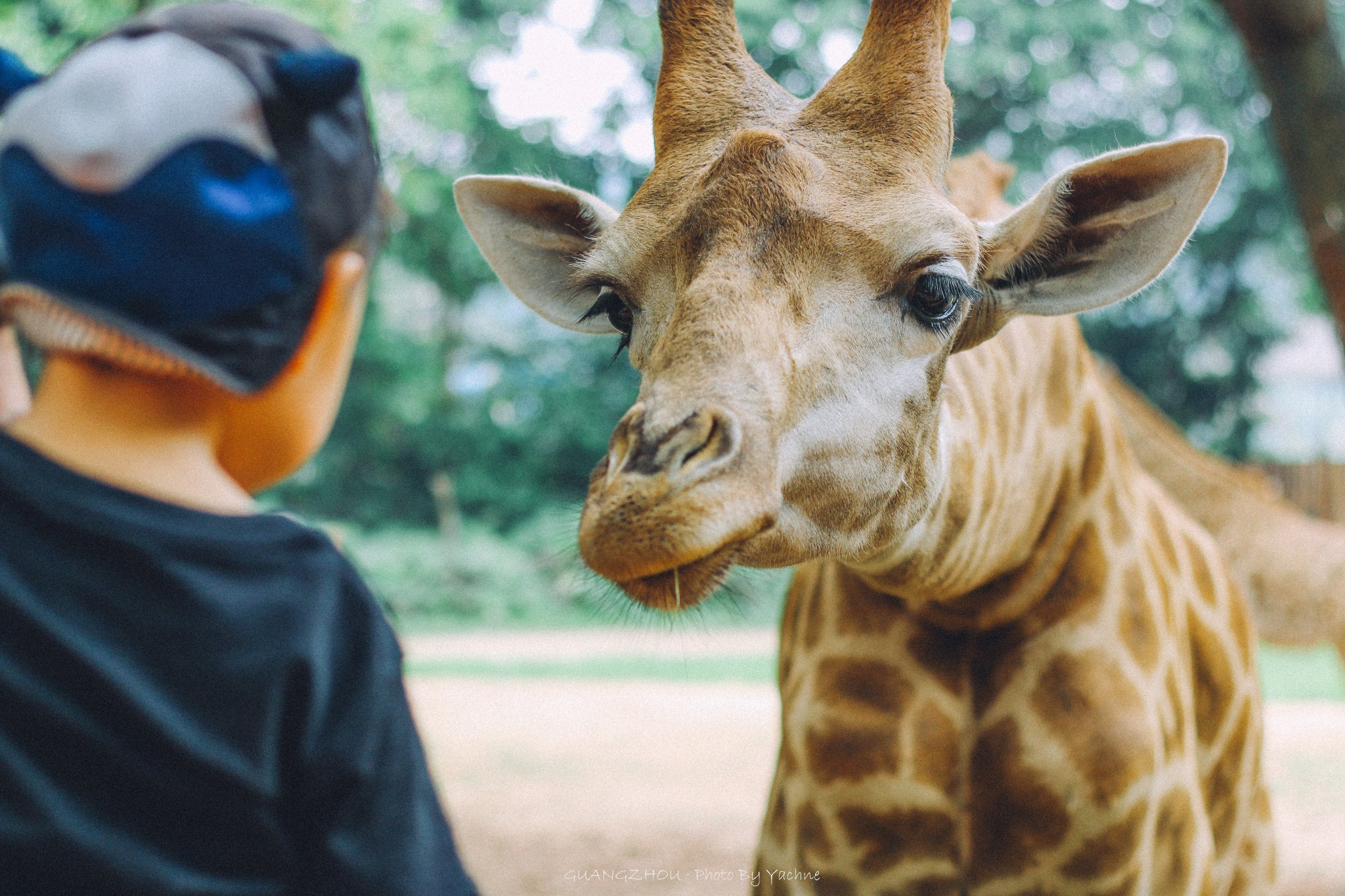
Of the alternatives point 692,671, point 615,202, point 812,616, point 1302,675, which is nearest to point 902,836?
point 812,616

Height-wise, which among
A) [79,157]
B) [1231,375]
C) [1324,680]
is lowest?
[1324,680]

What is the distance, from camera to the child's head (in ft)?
4.43

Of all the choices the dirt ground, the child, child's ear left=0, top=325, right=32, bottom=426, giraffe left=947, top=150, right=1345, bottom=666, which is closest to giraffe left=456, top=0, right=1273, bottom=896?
the child

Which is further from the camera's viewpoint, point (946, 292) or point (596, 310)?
point (596, 310)

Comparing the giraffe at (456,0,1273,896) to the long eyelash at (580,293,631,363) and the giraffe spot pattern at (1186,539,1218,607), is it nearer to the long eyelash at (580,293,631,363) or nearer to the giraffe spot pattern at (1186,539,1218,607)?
the long eyelash at (580,293,631,363)

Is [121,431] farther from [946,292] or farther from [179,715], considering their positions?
[946,292]

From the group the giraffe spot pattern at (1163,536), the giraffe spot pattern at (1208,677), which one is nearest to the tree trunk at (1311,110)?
the giraffe spot pattern at (1163,536)

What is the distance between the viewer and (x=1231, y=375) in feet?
76.2

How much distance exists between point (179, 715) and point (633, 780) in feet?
26.9

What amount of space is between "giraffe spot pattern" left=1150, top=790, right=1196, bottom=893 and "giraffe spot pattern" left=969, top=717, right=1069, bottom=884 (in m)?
0.29

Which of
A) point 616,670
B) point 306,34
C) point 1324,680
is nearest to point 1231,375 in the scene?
point 1324,680

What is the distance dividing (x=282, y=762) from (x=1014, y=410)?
211 centimetres

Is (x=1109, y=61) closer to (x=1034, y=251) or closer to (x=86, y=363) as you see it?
(x=1034, y=251)

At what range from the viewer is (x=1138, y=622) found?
2.96m
